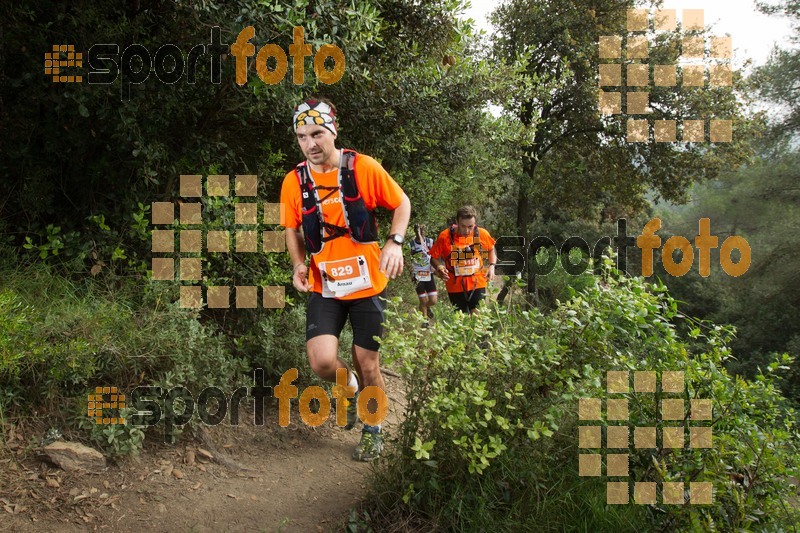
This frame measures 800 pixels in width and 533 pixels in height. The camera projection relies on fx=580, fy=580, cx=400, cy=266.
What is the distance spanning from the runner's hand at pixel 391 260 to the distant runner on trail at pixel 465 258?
3639 millimetres

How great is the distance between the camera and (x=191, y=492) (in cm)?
394

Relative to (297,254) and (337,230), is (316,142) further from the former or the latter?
(297,254)

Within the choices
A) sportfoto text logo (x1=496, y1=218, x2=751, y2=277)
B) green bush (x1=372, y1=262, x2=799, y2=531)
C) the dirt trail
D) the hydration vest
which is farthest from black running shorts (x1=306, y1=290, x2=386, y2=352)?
sportfoto text logo (x1=496, y1=218, x2=751, y2=277)

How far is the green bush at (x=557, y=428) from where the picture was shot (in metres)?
3.05

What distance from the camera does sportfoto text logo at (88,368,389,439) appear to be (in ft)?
13.7

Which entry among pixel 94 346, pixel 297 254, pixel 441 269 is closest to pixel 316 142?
pixel 297 254

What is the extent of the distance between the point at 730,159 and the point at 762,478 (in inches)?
533

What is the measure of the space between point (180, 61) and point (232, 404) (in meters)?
2.97

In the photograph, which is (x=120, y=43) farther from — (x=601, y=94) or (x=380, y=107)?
(x=601, y=94)

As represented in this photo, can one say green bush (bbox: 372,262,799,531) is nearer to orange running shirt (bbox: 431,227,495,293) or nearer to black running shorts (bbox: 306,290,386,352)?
black running shorts (bbox: 306,290,386,352)

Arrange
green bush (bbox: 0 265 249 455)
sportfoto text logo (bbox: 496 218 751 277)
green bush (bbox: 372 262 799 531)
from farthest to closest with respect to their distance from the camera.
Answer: sportfoto text logo (bbox: 496 218 751 277) < green bush (bbox: 0 265 249 455) < green bush (bbox: 372 262 799 531)

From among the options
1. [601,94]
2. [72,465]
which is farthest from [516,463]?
[601,94]

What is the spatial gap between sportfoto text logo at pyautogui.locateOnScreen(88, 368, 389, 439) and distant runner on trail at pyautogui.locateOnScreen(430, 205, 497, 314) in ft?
8.96

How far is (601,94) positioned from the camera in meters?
14.2
